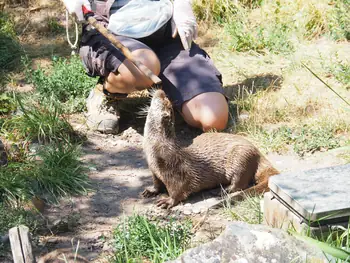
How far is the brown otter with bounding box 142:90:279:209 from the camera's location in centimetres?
387

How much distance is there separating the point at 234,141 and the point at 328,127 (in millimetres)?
1074

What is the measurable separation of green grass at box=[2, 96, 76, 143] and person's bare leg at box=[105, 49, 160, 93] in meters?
0.55

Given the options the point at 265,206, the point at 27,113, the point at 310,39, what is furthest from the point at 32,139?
the point at 310,39

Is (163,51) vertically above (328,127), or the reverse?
(163,51)

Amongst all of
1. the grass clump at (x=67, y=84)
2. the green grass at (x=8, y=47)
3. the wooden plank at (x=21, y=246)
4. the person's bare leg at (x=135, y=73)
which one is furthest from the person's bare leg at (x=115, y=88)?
the wooden plank at (x=21, y=246)

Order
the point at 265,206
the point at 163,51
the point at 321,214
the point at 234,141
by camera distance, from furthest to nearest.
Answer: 1. the point at 163,51
2. the point at 234,141
3. the point at 265,206
4. the point at 321,214

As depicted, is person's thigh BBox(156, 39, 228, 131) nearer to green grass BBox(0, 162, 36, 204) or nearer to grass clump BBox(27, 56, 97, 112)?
grass clump BBox(27, 56, 97, 112)

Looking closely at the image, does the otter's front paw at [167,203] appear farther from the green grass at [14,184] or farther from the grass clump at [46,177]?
the green grass at [14,184]

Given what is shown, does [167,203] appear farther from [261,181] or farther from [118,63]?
[118,63]

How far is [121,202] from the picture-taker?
4152 millimetres

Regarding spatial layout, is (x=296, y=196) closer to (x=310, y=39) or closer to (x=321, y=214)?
(x=321, y=214)

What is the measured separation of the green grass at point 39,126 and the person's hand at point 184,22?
1208 mm

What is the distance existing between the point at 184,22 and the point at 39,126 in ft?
4.88

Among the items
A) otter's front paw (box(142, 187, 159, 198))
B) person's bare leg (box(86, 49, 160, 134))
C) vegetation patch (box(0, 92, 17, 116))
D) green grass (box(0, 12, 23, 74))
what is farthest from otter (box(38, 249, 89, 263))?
green grass (box(0, 12, 23, 74))
